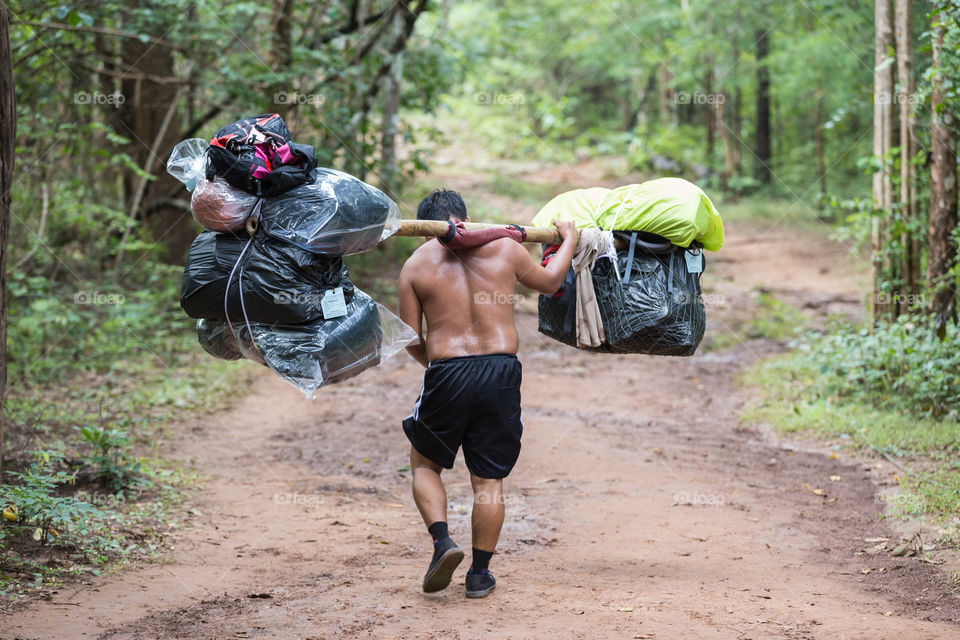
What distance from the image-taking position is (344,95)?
11.5 metres

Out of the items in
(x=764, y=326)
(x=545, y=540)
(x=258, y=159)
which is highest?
(x=258, y=159)

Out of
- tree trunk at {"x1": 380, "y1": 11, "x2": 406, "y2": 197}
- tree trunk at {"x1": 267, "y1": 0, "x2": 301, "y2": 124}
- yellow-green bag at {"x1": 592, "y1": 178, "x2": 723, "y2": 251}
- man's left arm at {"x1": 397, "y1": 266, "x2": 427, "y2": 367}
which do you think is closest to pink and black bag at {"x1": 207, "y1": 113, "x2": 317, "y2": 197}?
man's left arm at {"x1": 397, "y1": 266, "x2": 427, "y2": 367}

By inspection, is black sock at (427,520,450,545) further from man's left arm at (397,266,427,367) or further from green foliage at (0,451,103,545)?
green foliage at (0,451,103,545)

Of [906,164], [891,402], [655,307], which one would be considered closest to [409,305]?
[655,307]

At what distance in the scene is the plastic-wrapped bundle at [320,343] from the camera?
362 cm

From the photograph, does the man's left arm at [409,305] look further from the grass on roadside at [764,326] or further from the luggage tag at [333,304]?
the grass on roadside at [764,326]

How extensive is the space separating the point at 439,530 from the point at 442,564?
175 mm

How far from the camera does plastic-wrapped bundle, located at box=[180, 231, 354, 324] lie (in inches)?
140

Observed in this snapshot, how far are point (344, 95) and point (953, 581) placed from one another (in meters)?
9.48

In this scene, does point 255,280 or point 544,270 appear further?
Answer: point 544,270

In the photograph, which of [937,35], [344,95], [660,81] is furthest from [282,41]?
[660,81]

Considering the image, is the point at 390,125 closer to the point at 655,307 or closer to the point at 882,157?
the point at 882,157

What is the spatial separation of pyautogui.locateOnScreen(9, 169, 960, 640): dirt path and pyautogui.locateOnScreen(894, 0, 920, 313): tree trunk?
2.05m

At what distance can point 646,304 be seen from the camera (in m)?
4.44
